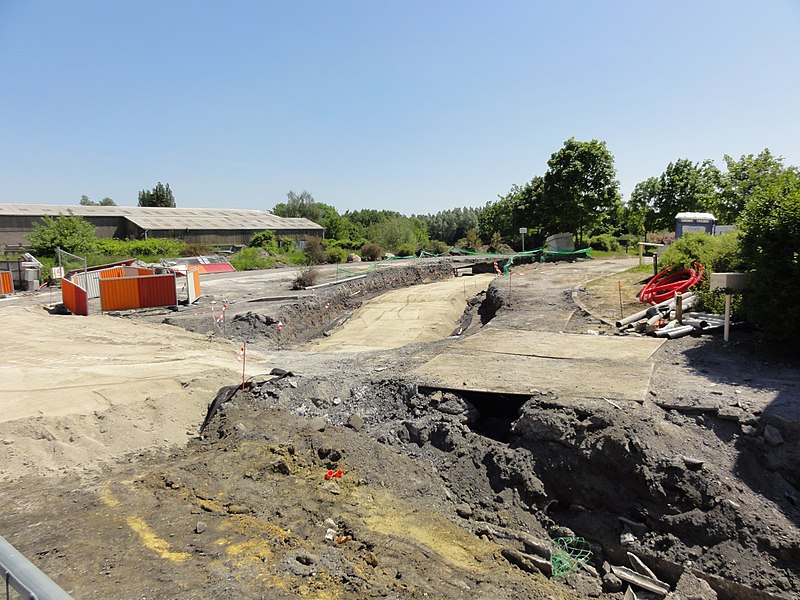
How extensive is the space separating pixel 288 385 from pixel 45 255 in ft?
110

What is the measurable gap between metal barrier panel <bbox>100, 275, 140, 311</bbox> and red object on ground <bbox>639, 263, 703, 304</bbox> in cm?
1726

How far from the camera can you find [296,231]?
5841 cm

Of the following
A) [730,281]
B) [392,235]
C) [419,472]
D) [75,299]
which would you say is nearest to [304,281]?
[75,299]

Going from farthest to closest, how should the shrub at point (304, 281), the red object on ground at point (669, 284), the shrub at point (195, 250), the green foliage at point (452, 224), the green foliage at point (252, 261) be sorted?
the green foliage at point (452, 224) → the shrub at point (195, 250) → the green foliage at point (252, 261) → the shrub at point (304, 281) → the red object on ground at point (669, 284)

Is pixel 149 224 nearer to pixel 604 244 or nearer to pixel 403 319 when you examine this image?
pixel 403 319

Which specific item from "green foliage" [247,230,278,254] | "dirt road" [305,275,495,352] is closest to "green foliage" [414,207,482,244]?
"green foliage" [247,230,278,254]

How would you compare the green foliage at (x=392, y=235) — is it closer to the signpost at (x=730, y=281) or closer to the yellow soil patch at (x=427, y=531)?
the signpost at (x=730, y=281)

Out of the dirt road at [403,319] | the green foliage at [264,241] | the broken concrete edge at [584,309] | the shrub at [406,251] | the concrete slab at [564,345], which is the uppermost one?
the green foliage at [264,241]

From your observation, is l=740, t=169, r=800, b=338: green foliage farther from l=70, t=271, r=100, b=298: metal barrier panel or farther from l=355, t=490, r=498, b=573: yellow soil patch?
l=70, t=271, r=100, b=298: metal barrier panel

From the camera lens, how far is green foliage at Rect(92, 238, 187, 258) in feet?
129

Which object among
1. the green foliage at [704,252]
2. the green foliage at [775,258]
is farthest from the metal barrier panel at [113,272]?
the green foliage at [775,258]

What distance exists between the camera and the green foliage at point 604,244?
38.5 meters

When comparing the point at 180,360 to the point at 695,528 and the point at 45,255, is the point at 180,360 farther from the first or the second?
the point at 45,255

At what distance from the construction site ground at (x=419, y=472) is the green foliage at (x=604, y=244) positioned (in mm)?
29698
